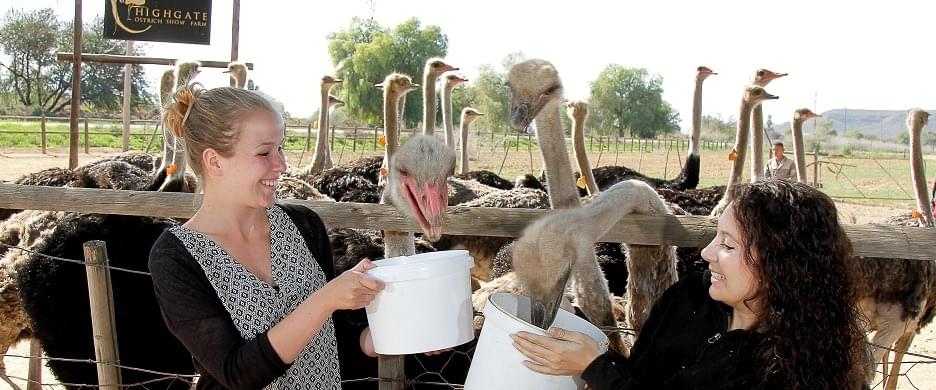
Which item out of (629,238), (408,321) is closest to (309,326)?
(408,321)

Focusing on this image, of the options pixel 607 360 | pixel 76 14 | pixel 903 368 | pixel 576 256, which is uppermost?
pixel 76 14

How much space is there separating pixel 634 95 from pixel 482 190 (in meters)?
48.4

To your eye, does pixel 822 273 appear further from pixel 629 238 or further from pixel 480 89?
pixel 480 89

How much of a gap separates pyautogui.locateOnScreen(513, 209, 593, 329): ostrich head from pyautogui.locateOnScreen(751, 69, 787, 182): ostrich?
18.3 ft

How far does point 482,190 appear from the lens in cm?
673

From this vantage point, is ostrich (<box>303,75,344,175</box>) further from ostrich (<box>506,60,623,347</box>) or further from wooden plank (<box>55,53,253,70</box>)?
ostrich (<box>506,60,623,347</box>)

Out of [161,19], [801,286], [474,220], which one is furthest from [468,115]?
[801,286]

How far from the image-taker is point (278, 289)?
1.73m

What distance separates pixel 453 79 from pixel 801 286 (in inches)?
318

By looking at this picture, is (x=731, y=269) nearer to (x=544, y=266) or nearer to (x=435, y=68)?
(x=544, y=266)

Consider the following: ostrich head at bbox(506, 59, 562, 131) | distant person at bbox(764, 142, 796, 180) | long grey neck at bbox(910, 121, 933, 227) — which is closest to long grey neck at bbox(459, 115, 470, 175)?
distant person at bbox(764, 142, 796, 180)

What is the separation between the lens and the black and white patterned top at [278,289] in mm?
1638

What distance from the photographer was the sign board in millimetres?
9570

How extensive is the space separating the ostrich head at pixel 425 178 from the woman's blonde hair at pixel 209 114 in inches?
28.3
